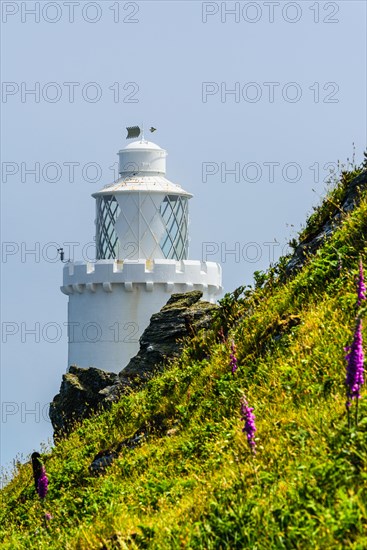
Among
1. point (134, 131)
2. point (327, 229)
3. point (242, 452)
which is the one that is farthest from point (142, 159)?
point (242, 452)

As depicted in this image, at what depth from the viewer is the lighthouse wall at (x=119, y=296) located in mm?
44656

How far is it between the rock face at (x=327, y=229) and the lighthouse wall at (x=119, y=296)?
2787cm

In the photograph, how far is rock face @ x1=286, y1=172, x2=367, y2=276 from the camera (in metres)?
16.2

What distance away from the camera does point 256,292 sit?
54.5ft

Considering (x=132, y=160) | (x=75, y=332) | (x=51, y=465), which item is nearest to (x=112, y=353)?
(x=75, y=332)

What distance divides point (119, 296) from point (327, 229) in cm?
2973

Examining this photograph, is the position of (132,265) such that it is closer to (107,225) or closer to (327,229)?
(107,225)

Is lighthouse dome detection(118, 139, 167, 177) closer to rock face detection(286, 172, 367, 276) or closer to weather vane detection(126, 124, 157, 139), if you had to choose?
weather vane detection(126, 124, 157, 139)

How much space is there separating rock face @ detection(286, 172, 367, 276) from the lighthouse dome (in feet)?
99.4

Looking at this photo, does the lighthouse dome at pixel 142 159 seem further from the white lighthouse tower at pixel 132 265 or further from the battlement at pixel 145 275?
the battlement at pixel 145 275

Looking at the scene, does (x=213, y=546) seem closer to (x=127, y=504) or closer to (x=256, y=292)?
(x=127, y=504)

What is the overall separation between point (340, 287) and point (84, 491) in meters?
3.45

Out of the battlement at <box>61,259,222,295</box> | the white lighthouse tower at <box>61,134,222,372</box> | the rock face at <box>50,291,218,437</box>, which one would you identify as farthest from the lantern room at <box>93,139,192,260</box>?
the rock face at <box>50,291,218,437</box>

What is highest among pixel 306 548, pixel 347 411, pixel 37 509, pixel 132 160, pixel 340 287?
pixel 132 160
